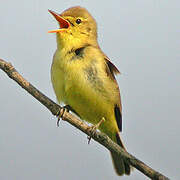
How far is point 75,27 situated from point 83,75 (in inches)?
34.7

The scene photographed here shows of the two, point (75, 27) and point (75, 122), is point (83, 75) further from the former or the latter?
point (75, 27)

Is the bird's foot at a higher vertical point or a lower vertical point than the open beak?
lower

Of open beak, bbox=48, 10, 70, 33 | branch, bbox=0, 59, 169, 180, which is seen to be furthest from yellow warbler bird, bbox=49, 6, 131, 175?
branch, bbox=0, 59, 169, 180

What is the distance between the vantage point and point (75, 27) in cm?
463

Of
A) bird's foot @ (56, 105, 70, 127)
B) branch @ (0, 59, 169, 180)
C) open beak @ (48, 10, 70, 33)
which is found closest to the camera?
branch @ (0, 59, 169, 180)

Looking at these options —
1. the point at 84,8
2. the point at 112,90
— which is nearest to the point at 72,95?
→ the point at 112,90

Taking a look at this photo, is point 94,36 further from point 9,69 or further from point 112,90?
point 9,69

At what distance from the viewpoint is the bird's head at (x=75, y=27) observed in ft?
14.5

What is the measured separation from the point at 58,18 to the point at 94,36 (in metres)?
0.62

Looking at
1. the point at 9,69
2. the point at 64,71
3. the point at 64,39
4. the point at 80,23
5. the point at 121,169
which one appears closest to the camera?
the point at 9,69

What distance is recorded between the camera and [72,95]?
4129mm

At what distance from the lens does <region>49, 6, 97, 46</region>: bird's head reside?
173 inches

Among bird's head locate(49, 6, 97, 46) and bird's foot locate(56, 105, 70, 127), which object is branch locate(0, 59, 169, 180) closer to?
bird's foot locate(56, 105, 70, 127)

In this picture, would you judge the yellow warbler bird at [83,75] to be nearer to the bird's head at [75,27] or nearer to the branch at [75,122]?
the bird's head at [75,27]
